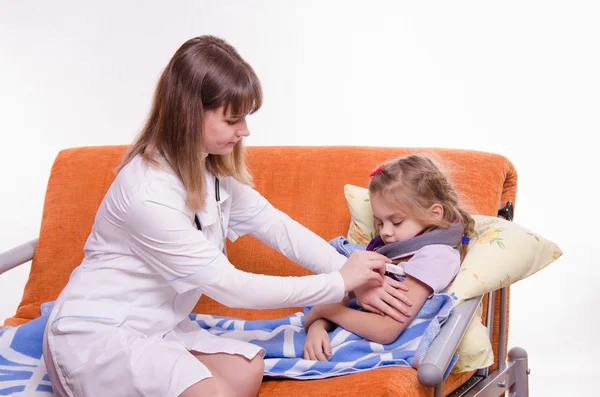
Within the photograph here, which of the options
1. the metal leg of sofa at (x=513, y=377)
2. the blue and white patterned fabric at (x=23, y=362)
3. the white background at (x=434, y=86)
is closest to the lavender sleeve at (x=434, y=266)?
the metal leg of sofa at (x=513, y=377)

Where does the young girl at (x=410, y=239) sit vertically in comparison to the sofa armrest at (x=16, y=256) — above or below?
above

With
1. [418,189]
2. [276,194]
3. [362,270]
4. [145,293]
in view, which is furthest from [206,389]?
[276,194]

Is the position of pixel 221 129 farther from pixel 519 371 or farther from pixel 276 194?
pixel 519 371

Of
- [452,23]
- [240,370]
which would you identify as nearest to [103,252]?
[240,370]

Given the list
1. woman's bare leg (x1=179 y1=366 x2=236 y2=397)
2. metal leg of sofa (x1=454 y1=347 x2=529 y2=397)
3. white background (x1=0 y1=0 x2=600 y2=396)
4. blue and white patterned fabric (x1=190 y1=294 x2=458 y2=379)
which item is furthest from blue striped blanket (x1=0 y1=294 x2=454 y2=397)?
white background (x1=0 y1=0 x2=600 y2=396)

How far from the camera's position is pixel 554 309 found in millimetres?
2967

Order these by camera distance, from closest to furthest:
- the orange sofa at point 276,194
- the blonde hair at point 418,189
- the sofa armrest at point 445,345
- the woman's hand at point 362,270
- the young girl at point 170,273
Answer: the sofa armrest at point 445,345, the young girl at point 170,273, the woman's hand at point 362,270, the blonde hair at point 418,189, the orange sofa at point 276,194

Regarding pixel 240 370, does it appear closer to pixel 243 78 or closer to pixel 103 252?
pixel 103 252

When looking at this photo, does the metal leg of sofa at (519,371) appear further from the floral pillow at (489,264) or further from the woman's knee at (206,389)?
the woman's knee at (206,389)

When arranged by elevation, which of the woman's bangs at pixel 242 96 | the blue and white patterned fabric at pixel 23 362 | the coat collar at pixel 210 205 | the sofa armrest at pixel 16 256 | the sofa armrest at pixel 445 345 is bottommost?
the blue and white patterned fabric at pixel 23 362

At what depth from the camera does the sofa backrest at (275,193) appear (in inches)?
85.8

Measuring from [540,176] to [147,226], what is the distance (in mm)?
1727

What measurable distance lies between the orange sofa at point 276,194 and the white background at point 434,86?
73 cm

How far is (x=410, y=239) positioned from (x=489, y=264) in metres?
0.18
